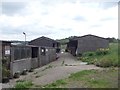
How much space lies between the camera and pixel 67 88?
1034cm

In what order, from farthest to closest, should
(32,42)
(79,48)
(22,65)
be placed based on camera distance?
(32,42), (79,48), (22,65)

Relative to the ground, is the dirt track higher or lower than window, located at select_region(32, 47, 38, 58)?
lower

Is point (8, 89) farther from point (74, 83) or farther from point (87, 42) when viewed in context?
point (87, 42)

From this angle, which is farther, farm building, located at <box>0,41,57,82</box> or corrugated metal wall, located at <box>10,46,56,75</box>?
corrugated metal wall, located at <box>10,46,56,75</box>

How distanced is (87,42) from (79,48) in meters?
1.67

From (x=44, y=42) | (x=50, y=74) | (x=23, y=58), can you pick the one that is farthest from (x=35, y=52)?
(x=44, y=42)

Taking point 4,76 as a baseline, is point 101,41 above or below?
above

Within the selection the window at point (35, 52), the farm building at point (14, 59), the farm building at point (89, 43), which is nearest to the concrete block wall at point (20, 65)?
the farm building at point (14, 59)

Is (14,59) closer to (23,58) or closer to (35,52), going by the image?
(23,58)

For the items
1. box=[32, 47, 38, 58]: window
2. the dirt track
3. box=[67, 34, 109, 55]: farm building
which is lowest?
the dirt track

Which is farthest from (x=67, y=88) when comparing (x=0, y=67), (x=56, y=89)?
(x=0, y=67)

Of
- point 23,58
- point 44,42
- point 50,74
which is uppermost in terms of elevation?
point 44,42

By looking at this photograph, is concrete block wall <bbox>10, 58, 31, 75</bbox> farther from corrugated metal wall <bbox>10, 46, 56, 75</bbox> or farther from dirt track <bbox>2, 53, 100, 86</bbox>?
dirt track <bbox>2, 53, 100, 86</bbox>

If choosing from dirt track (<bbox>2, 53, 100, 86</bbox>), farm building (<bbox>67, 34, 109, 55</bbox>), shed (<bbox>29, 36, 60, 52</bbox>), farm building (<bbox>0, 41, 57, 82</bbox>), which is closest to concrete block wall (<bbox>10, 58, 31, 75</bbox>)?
farm building (<bbox>0, 41, 57, 82</bbox>)
